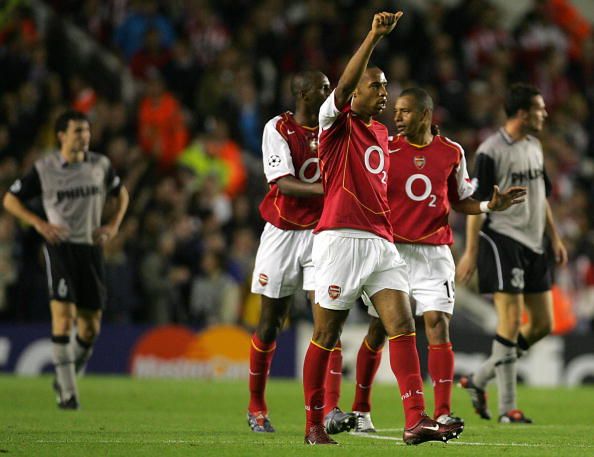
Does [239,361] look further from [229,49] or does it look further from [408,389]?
[408,389]

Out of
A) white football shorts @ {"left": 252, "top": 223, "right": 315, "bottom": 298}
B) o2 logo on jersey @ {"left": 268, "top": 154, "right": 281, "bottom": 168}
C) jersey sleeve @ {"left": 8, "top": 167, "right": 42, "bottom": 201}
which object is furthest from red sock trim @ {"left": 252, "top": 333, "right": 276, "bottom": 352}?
jersey sleeve @ {"left": 8, "top": 167, "right": 42, "bottom": 201}

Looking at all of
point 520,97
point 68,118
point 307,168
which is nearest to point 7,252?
point 68,118

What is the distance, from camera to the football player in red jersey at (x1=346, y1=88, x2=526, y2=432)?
902cm

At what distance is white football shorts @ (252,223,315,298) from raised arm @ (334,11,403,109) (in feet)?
6.08

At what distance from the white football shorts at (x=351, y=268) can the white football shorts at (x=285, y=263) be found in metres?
1.32

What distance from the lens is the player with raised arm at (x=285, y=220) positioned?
8.94 meters

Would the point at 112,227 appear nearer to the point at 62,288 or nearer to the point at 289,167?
the point at 62,288

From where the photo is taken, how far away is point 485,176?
1070cm

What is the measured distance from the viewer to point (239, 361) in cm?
1733

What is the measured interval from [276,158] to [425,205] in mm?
1112

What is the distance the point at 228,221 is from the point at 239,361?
2234mm

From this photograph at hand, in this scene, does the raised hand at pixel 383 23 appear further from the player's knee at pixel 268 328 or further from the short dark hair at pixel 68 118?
the short dark hair at pixel 68 118

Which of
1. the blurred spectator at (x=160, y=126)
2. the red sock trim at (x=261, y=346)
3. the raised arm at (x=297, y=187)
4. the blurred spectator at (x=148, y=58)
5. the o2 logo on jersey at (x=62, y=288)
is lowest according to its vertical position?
the red sock trim at (x=261, y=346)

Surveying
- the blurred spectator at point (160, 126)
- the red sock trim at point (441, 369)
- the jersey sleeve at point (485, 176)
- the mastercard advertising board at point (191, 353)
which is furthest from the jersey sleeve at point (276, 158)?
the blurred spectator at point (160, 126)
